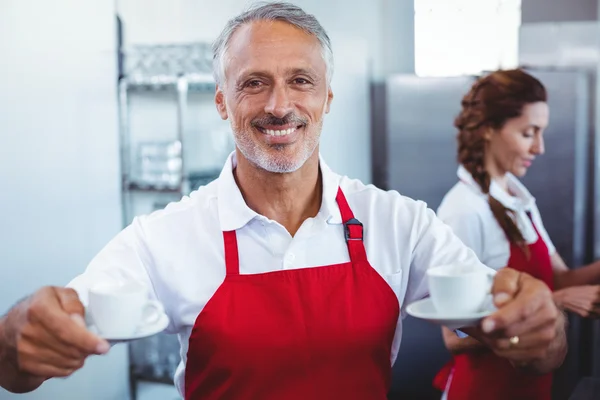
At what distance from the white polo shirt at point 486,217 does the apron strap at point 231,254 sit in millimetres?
758

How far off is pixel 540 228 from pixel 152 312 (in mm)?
1357

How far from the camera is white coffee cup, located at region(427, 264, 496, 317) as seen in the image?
39.2 inches

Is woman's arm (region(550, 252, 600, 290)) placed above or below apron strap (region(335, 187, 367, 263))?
below

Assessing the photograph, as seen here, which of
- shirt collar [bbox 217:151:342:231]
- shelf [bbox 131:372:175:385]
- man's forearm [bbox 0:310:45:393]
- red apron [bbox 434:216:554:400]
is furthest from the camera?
A: shelf [bbox 131:372:175:385]

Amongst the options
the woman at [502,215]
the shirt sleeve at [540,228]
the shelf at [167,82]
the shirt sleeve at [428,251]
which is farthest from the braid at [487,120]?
the shelf at [167,82]

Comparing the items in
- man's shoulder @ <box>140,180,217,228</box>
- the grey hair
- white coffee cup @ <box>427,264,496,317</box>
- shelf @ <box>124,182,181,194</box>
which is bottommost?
white coffee cup @ <box>427,264,496,317</box>

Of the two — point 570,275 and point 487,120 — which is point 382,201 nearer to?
point 487,120

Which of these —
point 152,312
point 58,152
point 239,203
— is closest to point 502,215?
point 239,203

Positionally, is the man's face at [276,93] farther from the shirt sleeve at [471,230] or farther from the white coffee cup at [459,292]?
the shirt sleeve at [471,230]

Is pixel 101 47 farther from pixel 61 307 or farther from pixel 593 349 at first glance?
pixel 593 349

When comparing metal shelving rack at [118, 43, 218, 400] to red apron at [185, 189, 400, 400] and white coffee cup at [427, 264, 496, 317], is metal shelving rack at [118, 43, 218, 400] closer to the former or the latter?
red apron at [185, 189, 400, 400]

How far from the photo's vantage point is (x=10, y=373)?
112cm

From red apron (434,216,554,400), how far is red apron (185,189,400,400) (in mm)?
588

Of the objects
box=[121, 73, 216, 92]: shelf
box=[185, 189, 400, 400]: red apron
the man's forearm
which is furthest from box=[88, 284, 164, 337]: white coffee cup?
box=[121, 73, 216, 92]: shelf
